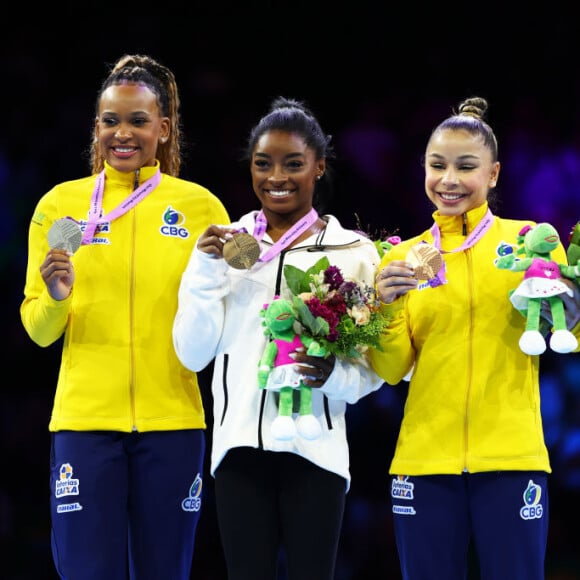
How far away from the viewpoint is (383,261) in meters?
3.11

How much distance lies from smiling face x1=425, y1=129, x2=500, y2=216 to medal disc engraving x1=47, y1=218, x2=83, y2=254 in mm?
1082

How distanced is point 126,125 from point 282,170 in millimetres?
631

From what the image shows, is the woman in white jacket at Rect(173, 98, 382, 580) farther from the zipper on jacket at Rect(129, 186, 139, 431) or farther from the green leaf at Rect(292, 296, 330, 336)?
the zipper on jacket at Rect(129, 186, 139, 431)

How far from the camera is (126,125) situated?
335cm

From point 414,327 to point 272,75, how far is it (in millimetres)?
2836

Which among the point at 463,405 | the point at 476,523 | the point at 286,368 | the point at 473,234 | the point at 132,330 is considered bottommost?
the point at 476,523

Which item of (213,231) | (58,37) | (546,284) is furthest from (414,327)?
(58,37)

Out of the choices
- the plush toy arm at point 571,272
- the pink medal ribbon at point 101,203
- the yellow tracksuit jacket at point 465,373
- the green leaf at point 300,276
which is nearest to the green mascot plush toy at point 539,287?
the plush toy arm at point 571,272

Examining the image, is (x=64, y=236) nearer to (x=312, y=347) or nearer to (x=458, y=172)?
(x=312, y=347)

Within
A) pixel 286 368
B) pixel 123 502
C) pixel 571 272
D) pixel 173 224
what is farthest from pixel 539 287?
pixel 123 502

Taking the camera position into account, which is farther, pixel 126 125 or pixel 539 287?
pixel 126 125

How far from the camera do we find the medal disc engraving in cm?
310

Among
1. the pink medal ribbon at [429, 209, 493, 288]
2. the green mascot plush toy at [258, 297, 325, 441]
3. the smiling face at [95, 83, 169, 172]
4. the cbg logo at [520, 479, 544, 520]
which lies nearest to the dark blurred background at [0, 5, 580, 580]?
the smiling face at [95, 83, 169, 172]

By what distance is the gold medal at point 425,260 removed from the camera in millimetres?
2854
